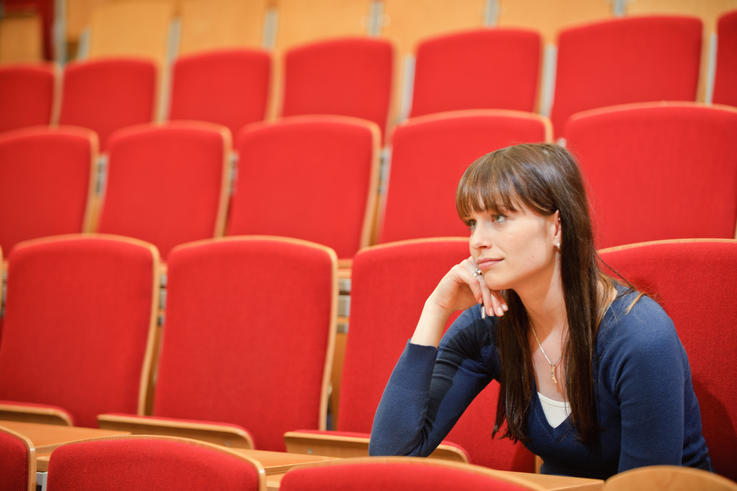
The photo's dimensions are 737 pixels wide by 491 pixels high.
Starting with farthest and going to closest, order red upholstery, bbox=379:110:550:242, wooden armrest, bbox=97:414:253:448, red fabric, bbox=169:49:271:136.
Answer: red fabric, bbox=169:49:271:136
red upholstery, bbox=379:110:550:242
wooden armrest, bbox=97:414:253:448

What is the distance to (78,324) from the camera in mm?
526

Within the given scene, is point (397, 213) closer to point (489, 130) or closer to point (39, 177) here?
point (489, 130)

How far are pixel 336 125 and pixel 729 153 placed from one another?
0.95ft

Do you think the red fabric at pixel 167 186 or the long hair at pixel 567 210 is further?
the red fabric at pixel 167 186

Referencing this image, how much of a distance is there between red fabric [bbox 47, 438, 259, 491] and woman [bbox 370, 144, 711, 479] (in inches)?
3.7

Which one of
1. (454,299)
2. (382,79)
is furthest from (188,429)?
(382,79)

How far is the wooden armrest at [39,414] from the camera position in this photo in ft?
1.57

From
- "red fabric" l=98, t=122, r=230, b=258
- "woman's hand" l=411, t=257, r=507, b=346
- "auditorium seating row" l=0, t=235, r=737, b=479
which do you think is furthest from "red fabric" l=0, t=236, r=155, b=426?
"woman's hand" l=411, t=257, r=507, b=346

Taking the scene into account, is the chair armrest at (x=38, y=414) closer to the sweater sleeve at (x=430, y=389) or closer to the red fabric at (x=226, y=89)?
the sweater sleeve at (x=430, y=389)

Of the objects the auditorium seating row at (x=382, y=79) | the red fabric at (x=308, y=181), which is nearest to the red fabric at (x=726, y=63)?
the auditorium seating row at (x=382, y=79)

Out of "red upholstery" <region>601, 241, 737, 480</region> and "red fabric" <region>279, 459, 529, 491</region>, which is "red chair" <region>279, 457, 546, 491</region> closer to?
"red fabric" <region>279, 459, 529, 491</region>

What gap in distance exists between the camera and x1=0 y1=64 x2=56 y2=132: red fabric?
929mm

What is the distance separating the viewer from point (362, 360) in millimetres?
443

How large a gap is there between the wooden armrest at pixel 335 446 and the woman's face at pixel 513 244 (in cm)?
10
